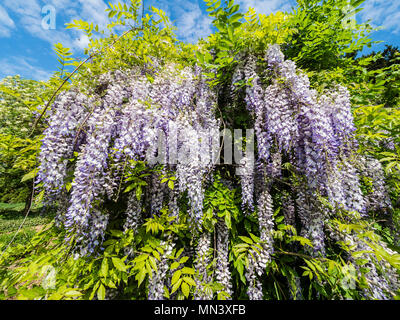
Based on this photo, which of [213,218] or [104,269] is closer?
[104,269]

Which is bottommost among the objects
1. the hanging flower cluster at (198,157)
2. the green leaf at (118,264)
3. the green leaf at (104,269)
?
the green leaf at (104,269)

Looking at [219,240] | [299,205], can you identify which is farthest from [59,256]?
[299,205]

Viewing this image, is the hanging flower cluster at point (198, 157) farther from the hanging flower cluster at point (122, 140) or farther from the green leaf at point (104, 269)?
the green leaf at point (104, 269)

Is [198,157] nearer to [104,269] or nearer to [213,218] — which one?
[213,218]

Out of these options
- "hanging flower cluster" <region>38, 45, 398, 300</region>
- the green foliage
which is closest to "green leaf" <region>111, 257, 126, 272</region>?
the green foliage

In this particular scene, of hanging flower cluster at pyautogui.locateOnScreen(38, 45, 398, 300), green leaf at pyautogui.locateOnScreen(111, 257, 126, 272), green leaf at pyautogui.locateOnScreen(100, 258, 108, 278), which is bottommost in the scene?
green leaf at pyautogui.locateOnScreen(100, 258, 108, 278)

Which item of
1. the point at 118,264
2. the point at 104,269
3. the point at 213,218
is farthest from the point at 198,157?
the point at 104,269

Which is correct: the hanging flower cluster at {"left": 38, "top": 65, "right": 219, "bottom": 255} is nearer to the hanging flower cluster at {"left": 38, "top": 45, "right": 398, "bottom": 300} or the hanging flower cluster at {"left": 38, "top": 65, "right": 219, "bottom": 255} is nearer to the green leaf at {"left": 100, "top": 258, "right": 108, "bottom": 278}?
the hanging flower cluster at {"left": 38, "top": 45, "right": 398, "bottom": 300}

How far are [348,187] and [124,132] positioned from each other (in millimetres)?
2832

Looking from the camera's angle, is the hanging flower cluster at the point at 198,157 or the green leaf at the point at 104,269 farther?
the hanging flower cluster at the point at 198,157

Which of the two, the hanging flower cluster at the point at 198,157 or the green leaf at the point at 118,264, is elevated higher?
the hanging flower cluster at the point at 198,157

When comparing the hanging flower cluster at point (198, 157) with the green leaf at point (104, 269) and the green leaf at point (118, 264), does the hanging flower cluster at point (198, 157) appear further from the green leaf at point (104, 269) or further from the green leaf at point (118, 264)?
the green leaf at point (118, 264)

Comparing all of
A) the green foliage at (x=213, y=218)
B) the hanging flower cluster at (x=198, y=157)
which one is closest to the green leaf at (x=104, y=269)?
the green foliage at (x=213, y=218)

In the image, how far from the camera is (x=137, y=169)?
183cm
